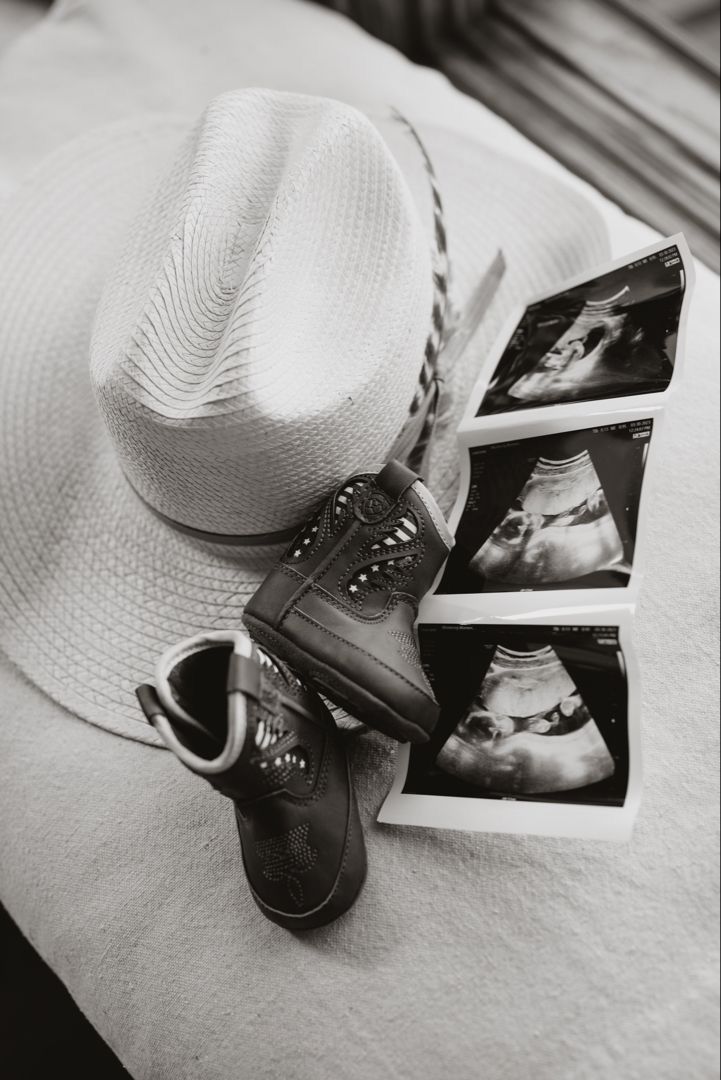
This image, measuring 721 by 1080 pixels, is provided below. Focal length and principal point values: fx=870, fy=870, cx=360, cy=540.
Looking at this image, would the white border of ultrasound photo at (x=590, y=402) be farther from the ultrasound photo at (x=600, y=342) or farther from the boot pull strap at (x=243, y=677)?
the boot pull strap at (x=243, y=677)

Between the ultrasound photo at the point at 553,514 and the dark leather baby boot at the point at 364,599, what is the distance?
7 centimetres

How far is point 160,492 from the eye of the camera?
95cm

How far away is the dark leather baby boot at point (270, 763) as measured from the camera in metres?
0.75

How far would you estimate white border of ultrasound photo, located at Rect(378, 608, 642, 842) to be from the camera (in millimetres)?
839

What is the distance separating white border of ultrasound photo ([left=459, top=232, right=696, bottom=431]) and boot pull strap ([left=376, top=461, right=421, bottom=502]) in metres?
0.19

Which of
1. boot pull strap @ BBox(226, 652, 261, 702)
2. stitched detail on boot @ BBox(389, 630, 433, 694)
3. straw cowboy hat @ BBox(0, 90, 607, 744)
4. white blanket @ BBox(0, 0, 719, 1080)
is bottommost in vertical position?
white blanket @ BBox(0, 0, 719, 1080)

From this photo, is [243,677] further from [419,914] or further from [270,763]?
[419,914]

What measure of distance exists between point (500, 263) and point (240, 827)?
0.80 m

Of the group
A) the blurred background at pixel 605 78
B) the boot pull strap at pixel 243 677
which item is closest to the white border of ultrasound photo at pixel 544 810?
the boot pull strap at pixel 243 677

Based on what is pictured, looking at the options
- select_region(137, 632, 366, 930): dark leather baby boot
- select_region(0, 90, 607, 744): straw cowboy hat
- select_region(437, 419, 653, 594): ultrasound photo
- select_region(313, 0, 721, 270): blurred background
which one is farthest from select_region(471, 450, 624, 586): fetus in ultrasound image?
select_region(313, 0, 721, 270): blurred background

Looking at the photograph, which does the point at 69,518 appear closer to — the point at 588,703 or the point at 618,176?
the point at 588,703

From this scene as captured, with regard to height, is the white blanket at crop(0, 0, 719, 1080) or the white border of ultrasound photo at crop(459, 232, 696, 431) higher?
the white border of ultrasound photo at crop(459, 232, 696, 431)

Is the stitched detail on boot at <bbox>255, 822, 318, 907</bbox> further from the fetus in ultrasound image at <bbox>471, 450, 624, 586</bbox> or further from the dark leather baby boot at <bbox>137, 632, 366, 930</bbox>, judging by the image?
the fetus in ultrasound image at <bbox>471, 450, 624, 586</bbox>

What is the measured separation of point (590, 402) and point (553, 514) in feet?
0.46
